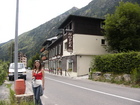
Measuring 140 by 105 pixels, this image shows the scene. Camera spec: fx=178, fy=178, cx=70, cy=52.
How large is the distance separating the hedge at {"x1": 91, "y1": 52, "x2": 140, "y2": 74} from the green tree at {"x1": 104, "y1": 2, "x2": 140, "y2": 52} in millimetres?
3790

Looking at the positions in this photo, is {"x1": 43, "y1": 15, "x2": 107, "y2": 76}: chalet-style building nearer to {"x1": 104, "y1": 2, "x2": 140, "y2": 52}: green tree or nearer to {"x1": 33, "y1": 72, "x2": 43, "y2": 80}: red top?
{"x1": 104, "y1": 2, "x2": 140, "y2": 52}: green tree

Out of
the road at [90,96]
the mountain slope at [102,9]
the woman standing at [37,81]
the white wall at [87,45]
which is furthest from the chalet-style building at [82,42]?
the mountain slope at [102,9]

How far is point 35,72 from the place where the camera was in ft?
20.7

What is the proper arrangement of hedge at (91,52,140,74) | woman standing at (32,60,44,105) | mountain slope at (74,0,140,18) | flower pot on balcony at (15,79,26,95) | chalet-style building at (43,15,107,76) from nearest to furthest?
woman standing at (32,60,44,105) → flower pot on balcony at (15,79,26,95) → hedge at (91,52,140,74) → chalet-style building at (43,15,107,76) → mountain slope at (74,0,140,18)

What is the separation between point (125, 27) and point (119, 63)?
6.45m

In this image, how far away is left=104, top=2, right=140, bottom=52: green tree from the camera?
2208 centimetres

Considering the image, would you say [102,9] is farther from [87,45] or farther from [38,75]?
[38,75]

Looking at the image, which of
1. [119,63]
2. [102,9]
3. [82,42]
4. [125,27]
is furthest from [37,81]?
[102,9]

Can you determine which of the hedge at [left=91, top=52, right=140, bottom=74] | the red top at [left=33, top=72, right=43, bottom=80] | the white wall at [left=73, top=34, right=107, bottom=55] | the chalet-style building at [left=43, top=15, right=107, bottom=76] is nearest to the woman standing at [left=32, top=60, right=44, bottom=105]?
the red top at [left=33, top=72, right=43, bottom=80]

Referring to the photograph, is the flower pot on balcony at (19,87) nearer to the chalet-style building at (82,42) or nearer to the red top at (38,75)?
the red top at (38,75)

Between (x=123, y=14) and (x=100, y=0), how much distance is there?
468ft

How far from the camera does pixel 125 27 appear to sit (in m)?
22.2

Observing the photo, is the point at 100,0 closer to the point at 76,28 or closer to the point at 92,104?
the point at 76,28

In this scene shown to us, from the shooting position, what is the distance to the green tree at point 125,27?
2208 centimetres
